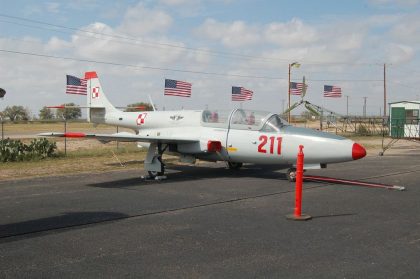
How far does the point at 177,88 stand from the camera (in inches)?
1246

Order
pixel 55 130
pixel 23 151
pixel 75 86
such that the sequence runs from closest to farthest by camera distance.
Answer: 1. pixel 23 151
2. pixel 75 86
3. pixel 55 130

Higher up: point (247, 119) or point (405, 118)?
point (405, 118)

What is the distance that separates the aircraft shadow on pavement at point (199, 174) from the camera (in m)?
11.8

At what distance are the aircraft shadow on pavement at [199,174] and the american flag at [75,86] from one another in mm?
13344

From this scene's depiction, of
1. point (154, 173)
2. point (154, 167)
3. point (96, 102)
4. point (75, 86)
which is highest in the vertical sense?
point (75, 86)

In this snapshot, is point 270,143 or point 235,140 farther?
point 235,140

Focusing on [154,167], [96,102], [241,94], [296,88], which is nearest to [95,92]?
[96,102]

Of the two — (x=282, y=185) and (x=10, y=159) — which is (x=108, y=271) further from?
(x=10, y=159)

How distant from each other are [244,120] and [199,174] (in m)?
2.56

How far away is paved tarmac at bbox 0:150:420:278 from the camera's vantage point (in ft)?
16.1

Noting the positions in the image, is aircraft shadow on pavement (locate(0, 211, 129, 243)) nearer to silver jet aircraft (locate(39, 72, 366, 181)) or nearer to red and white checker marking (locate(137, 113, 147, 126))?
silver jet aircraft (locate(39, 72, 366, 181))

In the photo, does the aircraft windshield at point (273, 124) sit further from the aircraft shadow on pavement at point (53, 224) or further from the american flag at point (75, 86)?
the american flag at point (75, 86)

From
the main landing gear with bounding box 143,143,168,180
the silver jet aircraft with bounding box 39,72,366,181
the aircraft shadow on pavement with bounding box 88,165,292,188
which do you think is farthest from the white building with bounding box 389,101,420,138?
the main landing gear with bounding box 143,143,168,180

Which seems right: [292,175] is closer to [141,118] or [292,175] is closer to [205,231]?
[205,231]
